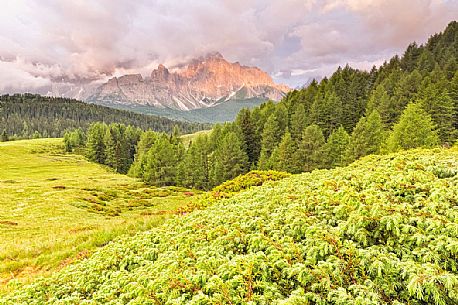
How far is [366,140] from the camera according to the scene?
64.4 meters

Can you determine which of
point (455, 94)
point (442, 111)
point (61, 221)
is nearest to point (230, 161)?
point (61, 221)

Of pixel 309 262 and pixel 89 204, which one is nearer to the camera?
pixel 309 262

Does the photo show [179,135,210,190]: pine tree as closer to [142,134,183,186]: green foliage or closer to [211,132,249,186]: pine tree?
[142,134,183,186]: green foliage

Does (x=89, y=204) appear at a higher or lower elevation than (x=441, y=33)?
lower

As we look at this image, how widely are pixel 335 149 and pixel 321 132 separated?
24.2ft

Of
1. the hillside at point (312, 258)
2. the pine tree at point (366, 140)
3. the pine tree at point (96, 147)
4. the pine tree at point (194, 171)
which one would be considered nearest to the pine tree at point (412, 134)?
the pine tree at point (366, 140)

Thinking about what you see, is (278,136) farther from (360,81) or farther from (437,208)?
(437,208)

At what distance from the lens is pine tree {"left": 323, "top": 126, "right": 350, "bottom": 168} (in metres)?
70.8

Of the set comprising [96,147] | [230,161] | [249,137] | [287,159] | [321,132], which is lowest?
[96,147]

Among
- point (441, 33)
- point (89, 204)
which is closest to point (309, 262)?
point (89, 204)

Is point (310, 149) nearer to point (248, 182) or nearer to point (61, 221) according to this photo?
point (248, 182)

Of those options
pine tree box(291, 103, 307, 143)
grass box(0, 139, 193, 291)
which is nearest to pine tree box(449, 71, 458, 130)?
pine tree box(291, 103, 307, 143)

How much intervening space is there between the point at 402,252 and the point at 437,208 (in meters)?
2.09

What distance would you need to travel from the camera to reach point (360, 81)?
113188mm
